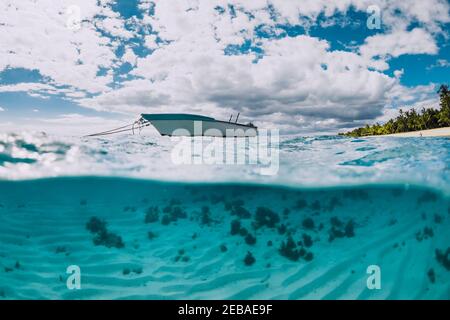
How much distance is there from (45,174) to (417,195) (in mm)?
20238

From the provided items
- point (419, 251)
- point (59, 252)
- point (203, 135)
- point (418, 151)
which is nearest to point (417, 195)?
point (418, 151)

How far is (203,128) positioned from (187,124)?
59.7 inches

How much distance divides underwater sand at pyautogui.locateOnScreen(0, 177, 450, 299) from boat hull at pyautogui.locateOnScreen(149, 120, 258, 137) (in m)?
3.12

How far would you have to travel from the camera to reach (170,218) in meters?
14.0

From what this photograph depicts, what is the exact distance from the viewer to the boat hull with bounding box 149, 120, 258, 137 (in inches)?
619

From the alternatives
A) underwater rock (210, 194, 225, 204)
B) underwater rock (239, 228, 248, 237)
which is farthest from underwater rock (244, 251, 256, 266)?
underwater rock (210, 194, 225, 204)

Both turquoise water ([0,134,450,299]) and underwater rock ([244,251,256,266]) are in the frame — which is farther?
underwater rock ([244,251,256,266])

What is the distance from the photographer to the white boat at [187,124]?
50.4 ft

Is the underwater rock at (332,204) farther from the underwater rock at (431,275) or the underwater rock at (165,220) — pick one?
the underwater rock at (165,220)

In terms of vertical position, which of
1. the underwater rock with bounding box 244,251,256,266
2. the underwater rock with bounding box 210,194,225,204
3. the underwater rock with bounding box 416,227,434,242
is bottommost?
the underwater rock with bounding box 244,251,256,266

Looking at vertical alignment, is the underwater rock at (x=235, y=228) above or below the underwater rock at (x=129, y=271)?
above

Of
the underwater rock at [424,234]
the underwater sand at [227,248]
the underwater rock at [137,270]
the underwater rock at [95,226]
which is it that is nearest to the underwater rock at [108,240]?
the underwater sand at [227,248]

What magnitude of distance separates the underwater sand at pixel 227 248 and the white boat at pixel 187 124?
3.15m

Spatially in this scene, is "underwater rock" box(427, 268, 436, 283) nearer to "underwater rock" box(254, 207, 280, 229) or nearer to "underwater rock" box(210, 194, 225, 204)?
"underwater rock" box(254, 207, 280, 229)
